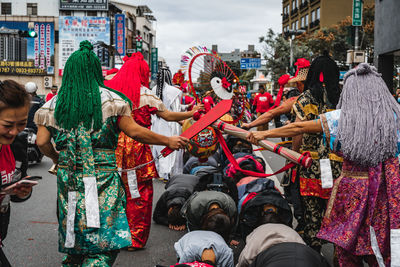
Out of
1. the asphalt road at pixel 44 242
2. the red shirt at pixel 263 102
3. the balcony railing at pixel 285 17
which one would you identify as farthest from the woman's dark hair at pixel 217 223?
the balcony railing at pixel 285 17

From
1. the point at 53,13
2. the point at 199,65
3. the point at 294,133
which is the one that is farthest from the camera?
the point at 53,13

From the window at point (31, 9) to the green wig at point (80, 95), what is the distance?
5217cm

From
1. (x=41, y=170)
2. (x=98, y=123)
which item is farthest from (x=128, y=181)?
(x=41, y=170)

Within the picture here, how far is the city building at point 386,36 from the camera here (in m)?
13.6

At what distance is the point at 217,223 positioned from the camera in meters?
4.32

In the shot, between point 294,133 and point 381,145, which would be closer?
point 381,145

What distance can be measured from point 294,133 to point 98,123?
1.44 metres

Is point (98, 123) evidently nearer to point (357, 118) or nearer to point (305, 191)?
point (357, 118)

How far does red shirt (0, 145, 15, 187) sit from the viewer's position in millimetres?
2887

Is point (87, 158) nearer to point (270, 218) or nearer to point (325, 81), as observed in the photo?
point (270, 218)

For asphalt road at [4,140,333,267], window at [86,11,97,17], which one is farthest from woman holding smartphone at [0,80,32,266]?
window at [86,11,97,17]

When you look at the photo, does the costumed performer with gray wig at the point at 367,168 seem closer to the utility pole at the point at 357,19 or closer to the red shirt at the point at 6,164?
the red shirt at the point at 6,164

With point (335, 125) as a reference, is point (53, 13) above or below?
above

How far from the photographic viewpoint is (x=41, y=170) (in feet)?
36.1
